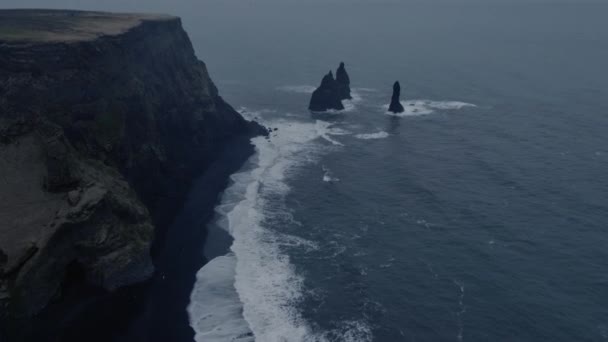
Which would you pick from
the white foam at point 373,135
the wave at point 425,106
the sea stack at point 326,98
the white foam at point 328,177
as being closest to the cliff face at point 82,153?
the white foam at point 328,177

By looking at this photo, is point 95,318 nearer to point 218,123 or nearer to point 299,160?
point 299,160

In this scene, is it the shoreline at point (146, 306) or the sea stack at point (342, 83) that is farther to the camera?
the sea stack at point (342, 83)

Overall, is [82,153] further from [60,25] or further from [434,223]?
[434,223]

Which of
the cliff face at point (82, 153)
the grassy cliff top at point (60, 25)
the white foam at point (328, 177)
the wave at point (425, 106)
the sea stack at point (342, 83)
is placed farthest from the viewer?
the sea stack at point (342, 83)

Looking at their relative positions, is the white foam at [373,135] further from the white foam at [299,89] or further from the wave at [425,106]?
Result: the white foam at [299,89]

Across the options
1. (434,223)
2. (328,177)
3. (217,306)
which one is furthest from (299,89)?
(217,306)
